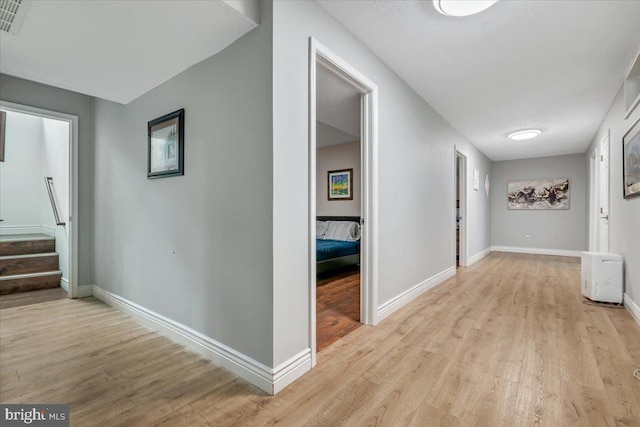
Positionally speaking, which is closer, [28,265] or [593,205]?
[28,265]

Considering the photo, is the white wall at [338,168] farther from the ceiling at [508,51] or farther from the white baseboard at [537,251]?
the white baseboard at [537,251]

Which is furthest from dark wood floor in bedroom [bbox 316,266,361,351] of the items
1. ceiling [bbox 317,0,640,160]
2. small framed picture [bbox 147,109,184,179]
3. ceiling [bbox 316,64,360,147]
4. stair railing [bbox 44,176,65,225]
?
stair railing [bbox 44,176,65,225]

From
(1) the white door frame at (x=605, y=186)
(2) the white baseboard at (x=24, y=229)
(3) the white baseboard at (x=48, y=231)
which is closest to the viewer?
(1) the white door frame at (x=605, y=186)

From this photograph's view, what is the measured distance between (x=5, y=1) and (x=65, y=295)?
3104mm

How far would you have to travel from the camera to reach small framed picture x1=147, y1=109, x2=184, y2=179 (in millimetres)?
2141

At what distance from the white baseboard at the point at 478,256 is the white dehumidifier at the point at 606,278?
2.21 metres

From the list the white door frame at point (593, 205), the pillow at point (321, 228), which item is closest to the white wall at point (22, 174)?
the pillow at point (321, 228)

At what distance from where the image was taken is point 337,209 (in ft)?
18.5

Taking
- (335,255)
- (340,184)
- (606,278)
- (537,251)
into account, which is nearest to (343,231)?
(335,255)

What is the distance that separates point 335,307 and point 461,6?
8.58ft

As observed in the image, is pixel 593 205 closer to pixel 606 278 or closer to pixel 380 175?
pixel 606 278

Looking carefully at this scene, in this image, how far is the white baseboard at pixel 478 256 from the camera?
17.8 ft

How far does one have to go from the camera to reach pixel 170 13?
1544 millimetres

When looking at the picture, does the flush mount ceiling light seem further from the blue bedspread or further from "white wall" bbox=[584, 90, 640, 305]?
the blue bedspread
